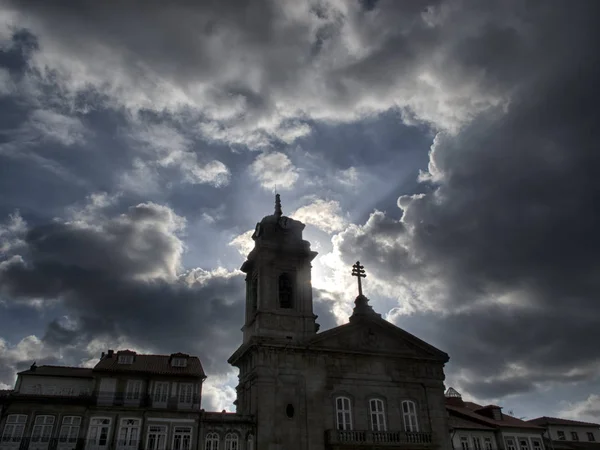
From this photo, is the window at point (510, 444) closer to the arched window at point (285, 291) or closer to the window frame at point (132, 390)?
the arched window at point (285, 291)

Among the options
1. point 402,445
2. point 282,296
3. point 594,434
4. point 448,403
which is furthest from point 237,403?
point 594,434

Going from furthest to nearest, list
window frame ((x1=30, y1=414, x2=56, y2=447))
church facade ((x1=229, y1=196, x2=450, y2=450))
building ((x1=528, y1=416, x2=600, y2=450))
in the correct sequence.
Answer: building ((x1=528, y1=416, x2=600, y2=450))
church facade ((x1=229, y1=196, x2=450, y2=450))
window frame ((x1=30, y1=414, x2=56, y2=447))

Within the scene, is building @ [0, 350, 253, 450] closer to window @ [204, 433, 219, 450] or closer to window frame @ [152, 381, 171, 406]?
window frame @ [152, 381, 171, 406]

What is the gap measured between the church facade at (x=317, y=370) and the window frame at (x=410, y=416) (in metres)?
0.07

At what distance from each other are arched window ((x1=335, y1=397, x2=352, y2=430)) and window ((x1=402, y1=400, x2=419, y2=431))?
170 inches

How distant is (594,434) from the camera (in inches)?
2215

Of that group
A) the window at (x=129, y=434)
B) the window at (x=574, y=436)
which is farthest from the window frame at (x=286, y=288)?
the window at (x=574, y=436)

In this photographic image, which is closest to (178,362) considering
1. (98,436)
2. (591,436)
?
(98,436)

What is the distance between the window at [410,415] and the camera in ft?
126

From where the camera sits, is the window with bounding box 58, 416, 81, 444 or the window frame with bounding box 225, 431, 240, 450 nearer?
the window with bounding box 58, 416, 81, 444

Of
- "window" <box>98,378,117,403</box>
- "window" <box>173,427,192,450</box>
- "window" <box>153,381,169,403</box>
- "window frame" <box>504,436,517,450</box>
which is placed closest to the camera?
"window" <box>173,427,192,450</box>

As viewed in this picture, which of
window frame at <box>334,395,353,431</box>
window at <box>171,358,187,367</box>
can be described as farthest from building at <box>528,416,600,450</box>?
window at <box>171,358,187,367</box>

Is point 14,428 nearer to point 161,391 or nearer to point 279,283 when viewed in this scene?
point 161,391

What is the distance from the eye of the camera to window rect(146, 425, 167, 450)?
3388cm
